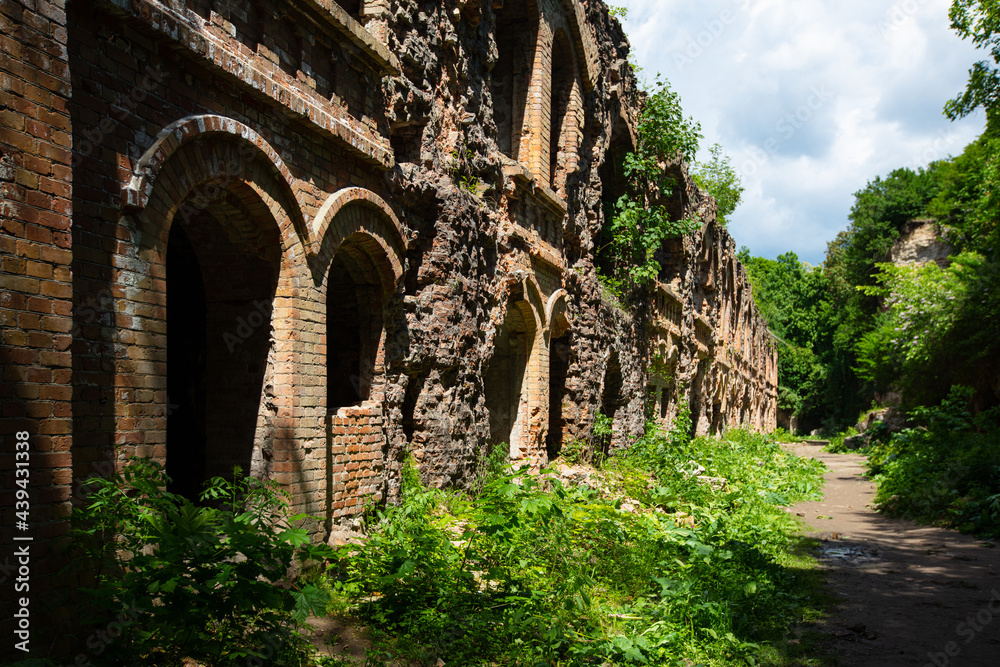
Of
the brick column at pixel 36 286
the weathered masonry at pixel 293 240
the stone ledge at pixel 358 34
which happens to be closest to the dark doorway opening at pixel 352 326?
the weathered masonry at pixel 293 240

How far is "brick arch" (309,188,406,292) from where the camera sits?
555cm

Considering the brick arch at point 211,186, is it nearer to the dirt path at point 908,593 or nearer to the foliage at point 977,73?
the dirt path at point 908,593

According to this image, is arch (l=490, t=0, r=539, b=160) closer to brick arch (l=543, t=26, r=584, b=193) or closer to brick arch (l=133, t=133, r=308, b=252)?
brick arch (l=543, t=26, r=584, b=193)

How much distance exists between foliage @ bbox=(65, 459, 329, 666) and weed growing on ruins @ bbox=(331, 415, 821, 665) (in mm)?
955

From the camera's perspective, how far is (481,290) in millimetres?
8086

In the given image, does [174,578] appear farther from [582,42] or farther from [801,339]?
[801,339]

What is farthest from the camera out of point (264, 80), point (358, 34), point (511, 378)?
point (511, 378)

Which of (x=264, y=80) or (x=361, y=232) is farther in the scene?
(x=361, y=232)

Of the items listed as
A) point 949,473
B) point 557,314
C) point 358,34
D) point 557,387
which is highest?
point 358,34

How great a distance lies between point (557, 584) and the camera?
212 inches

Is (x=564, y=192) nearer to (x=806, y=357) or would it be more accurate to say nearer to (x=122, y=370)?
(x=122, y=370)

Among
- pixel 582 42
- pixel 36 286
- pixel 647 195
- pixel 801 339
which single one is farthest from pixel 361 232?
pixel 801 339

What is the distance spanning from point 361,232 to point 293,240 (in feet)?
3.07

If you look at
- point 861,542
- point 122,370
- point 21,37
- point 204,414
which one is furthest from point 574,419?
point 21,37
